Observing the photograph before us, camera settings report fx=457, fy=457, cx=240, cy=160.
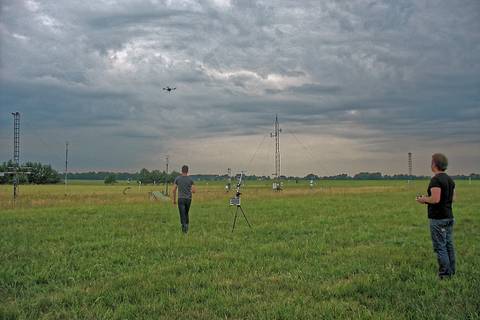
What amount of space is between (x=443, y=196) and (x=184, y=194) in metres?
8.84

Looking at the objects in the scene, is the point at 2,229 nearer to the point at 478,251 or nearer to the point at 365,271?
the point at 365,271

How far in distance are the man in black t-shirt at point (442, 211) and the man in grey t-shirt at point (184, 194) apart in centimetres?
842

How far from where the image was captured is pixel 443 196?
8273mm

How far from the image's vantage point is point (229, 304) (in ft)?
21.8

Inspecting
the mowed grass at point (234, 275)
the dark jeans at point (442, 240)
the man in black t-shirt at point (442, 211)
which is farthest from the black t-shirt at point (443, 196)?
the mowed grass at point (234, 275)

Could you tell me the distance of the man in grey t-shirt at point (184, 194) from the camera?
15.0m

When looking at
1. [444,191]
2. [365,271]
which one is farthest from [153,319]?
[444,191]

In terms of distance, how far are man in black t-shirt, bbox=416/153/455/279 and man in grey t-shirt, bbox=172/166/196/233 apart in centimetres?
842

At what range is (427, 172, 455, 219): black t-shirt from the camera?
8258 millimetres

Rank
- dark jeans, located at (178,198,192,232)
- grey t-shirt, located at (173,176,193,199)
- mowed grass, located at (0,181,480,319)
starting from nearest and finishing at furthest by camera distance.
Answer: mowed grass, located at (0,181,480,319) < dark jeans, located at (178,198,192,232) < grey t-shirt, located at (173,176,193,199)

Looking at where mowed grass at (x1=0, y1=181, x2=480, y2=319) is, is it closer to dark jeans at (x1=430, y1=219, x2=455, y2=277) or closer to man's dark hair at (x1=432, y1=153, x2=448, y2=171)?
dark jeans at (x1=430, y1=219, x2=455, y2=277)

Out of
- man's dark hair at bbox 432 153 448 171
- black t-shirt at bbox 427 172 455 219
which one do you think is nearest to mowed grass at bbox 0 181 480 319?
black t-shirt at bbox 427 172 455 219

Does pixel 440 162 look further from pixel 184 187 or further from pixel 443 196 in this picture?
pixel 184 187

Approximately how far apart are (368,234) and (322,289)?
7.31 m
